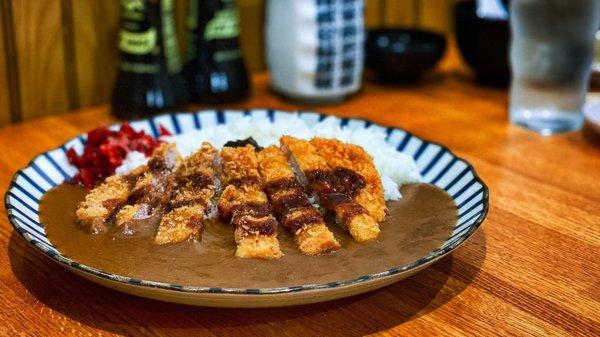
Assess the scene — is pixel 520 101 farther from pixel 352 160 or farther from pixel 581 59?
pixel 352 160

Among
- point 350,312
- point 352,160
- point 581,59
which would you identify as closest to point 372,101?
point 581,59

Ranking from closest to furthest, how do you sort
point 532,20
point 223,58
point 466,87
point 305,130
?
1. point 305,130
2. point 532,20
3. point 223,58
4. point 466,87

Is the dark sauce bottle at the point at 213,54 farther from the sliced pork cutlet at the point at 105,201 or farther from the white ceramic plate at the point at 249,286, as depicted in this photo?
the sliced pork cutlet at the point at 105,201

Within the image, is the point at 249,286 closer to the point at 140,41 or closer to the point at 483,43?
the point at 140,41

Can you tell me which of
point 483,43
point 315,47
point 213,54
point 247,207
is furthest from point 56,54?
point 483,43

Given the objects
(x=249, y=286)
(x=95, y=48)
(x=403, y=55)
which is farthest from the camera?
(x=403, y=55)

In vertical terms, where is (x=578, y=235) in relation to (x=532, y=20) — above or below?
below
